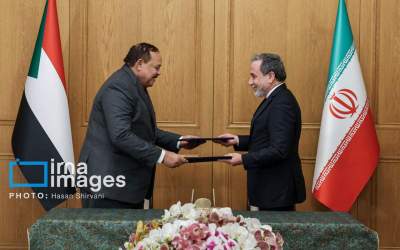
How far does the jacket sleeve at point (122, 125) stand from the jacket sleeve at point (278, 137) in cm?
58

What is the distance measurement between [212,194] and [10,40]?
189 centimetres

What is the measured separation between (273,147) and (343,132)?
103 cm

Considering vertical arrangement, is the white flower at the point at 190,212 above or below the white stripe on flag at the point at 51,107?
below

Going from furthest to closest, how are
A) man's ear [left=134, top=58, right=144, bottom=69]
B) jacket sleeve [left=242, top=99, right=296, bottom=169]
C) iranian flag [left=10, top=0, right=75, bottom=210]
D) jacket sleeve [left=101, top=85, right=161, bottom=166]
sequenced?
1. iranian flag [left=10, top=0, right=75, bottom=210]
2. man's ear [left=134, top=58, right=144, bottom=69]
3. jacket sleeve [left=242, top=99, right=296, bottom=169]
4. jacket sleeve [left=101, top=85, right=161, bottom=166]

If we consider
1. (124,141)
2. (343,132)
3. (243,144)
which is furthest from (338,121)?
(124,141)

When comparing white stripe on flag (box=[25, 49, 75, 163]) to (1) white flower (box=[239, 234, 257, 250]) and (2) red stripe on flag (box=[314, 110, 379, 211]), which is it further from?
(1) white flower (box=[239, 234, 257, 250])

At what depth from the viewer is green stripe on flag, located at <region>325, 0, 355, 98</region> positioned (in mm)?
4219

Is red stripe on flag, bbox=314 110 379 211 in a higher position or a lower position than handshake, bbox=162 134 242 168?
lower

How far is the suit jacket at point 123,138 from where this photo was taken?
10.8 ft

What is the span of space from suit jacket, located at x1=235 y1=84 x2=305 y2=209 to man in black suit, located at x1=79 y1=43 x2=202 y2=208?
459mm

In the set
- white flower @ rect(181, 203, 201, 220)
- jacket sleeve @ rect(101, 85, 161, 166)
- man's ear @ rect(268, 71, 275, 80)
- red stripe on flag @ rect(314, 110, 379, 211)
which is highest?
man's ear @ rect(268, 71, 275, 80)

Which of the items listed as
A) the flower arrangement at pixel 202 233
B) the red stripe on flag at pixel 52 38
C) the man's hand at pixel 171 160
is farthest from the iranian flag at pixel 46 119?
the flower arrangement at pixel 202 233

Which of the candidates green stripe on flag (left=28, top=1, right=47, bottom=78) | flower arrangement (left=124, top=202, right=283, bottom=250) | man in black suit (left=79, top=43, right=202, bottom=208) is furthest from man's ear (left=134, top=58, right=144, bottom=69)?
flower arrangement (left=124, top=202, right=283, bottom=250)

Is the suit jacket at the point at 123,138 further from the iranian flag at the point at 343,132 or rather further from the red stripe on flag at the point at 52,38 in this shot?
the iranian flag at the point at 343,132
